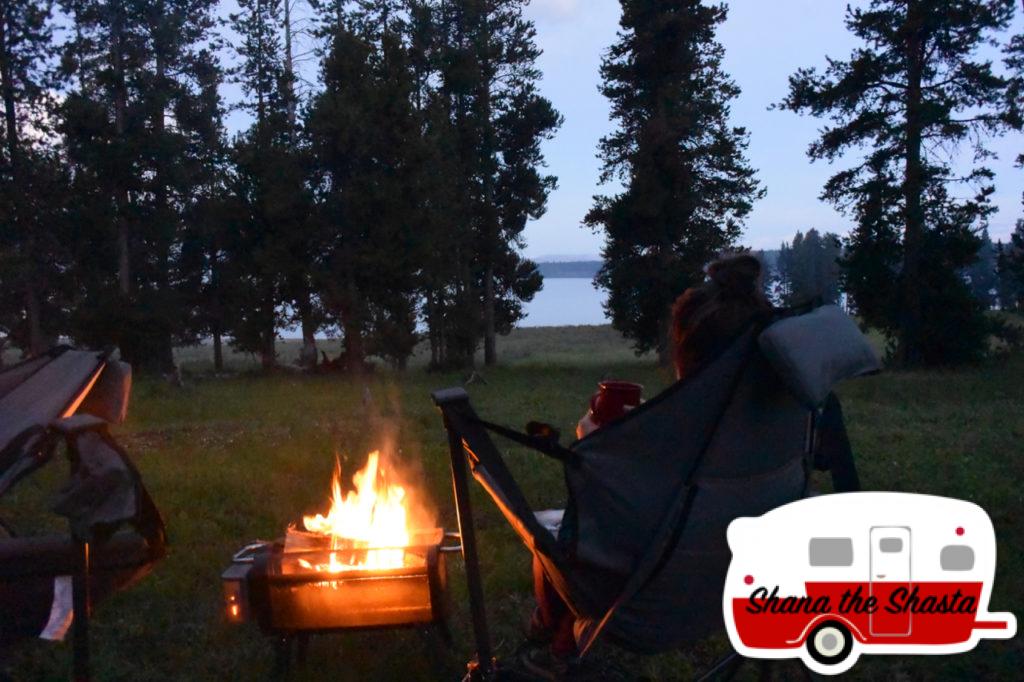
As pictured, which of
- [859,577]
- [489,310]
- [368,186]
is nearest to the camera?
[859,577]

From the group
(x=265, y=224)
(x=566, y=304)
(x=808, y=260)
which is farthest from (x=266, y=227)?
(x=808, y=260)

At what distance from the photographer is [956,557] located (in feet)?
8.23

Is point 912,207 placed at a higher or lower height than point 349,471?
higher

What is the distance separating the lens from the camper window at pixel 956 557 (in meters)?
2.50

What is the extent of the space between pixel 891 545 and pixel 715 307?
0.98 metres

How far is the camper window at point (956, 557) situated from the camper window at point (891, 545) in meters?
0.12

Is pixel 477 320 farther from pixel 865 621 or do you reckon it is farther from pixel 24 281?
pixel 865 621

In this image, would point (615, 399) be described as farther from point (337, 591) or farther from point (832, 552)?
point (337, 591)

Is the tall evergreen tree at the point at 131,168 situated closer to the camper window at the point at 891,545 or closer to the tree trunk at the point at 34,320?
the tree trunk at the point at 34,320

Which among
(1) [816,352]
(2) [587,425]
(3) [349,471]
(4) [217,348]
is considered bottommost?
(4) [217,348]

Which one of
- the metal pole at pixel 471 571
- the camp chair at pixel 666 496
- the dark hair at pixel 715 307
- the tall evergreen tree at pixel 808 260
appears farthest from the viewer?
the tall evergreen tree at pixel 808 260

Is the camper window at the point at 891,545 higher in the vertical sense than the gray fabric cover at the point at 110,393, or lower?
lower

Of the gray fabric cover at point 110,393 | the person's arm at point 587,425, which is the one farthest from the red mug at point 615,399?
the gray fabric cover at point 110,393

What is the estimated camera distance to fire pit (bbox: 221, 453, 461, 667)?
10.3 feet
